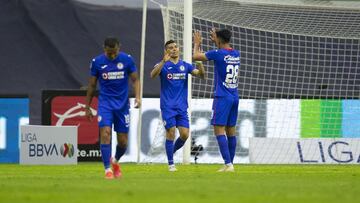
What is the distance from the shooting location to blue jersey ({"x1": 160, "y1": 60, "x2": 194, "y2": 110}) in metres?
18.3

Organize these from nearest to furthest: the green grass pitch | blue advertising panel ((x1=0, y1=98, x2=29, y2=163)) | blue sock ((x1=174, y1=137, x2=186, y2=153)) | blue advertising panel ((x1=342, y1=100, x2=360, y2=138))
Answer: the green grass pitch → blue sock ((x1=174, y1=137, x2=186, y2=153)) → blue advertising panel ((x1=0, y1=98, x2=29, y2=163)) → blue advertising panel ((x1=342, y1=100, x2=360, y2=138))

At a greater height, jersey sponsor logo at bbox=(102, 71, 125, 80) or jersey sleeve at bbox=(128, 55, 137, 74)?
jersey sleeve at bbox=(128, 55, 137, 74)

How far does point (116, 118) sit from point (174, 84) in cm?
360

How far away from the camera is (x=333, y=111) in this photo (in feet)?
83.8

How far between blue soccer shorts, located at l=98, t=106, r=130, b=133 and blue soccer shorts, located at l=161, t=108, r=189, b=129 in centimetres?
320

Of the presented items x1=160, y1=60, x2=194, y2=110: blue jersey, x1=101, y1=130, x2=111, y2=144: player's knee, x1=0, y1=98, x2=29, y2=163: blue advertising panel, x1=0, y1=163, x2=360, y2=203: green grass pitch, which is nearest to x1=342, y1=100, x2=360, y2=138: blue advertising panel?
x1=0, y1=98, x2=29, y2=163: blue advertising panel

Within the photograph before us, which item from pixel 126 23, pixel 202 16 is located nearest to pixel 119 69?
pixel 202 16

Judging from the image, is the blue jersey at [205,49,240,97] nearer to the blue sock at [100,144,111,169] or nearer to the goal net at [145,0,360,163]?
the blue sock at [100,144,111,169]

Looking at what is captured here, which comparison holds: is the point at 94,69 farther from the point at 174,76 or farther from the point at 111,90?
the point at 174,76

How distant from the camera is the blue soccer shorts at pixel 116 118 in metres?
14.7

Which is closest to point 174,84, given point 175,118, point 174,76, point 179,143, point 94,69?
point 174,76

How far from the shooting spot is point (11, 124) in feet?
82.3

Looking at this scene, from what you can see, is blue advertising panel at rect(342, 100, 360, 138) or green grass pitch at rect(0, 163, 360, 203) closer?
green grass pitch at rect(0, 163, 360, 203)

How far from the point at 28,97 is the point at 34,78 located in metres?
2.60
